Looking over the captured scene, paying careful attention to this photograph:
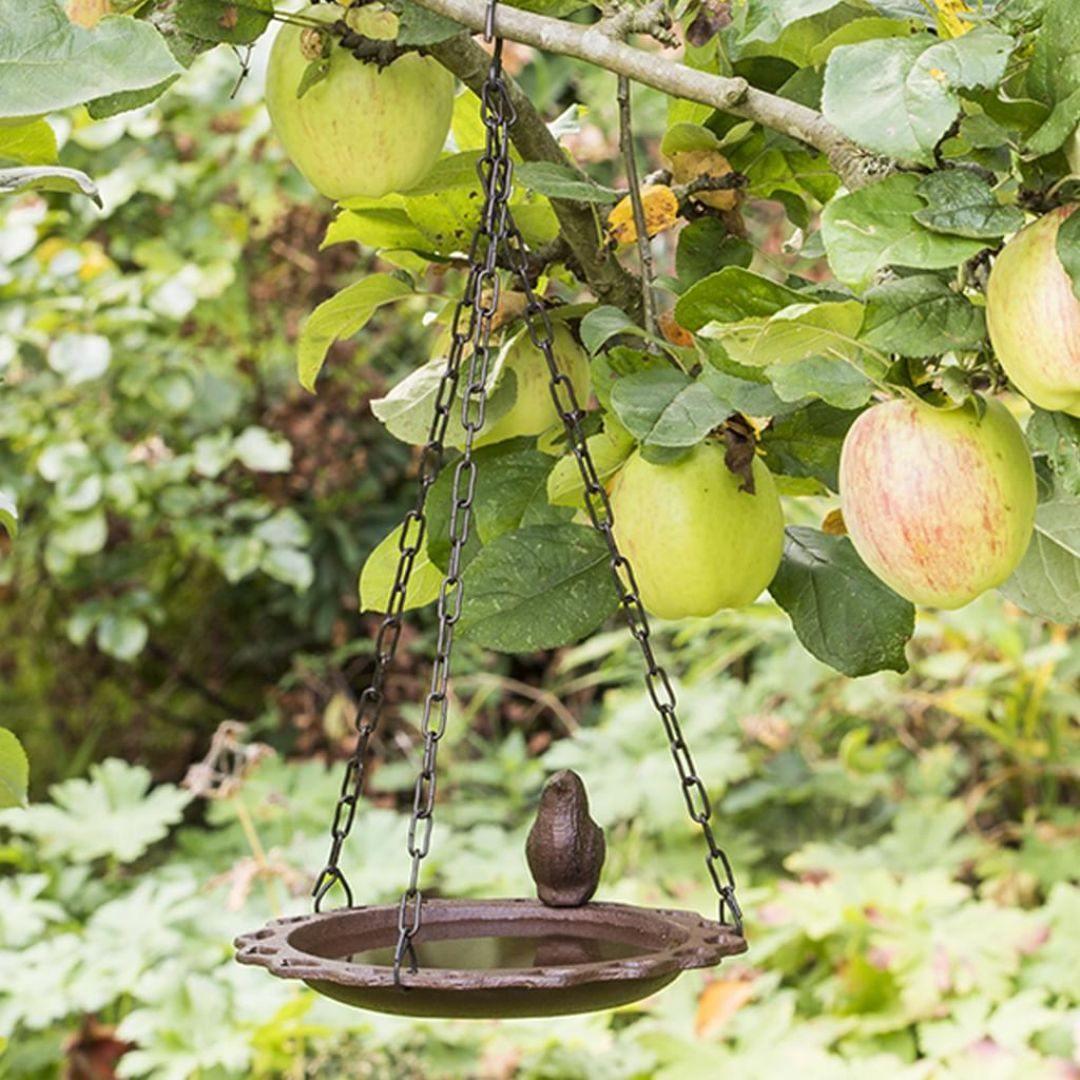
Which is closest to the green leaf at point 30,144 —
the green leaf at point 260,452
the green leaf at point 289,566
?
the green leaf at point 260,452

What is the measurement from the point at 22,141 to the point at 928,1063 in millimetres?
1521

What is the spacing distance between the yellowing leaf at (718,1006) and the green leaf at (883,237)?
61.1 inches

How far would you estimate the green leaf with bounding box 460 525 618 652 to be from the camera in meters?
0.73

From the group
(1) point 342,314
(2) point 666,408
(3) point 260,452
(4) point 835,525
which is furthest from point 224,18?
(3) point 260,452

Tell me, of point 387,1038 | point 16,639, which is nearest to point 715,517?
point 387,1038

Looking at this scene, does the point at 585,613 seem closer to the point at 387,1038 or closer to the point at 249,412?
the point at 387,1038

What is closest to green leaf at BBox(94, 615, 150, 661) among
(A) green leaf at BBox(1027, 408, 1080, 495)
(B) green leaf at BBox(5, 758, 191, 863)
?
(B) green leaf at BBox(5, 758, 191, 863)

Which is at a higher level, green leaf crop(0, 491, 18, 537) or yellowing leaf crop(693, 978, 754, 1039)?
green leaf crop(0, 491, 18, 537)

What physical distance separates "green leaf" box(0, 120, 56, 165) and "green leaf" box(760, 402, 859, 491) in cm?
34

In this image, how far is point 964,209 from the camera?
559 mm

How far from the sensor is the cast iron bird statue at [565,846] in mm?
785

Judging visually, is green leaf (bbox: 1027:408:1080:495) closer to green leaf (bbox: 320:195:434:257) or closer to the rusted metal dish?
the rusted metal dish

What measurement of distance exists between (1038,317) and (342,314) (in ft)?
1.24

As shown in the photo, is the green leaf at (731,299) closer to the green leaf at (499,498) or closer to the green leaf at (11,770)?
the green leaf at (499,498)
